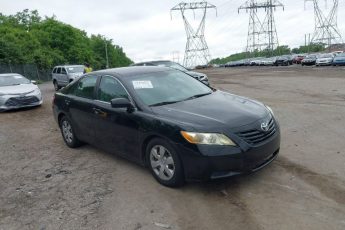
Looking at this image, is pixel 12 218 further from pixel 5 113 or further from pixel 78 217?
pixel 5 113

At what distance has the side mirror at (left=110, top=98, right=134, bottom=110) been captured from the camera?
5.16 m

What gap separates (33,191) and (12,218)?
2.61 ft

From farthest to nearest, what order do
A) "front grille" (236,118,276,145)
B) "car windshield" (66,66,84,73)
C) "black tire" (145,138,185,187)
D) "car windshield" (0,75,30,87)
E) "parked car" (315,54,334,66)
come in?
"parked car" (315,54,334,66) → "car windshield" (66,66,84,73) → "car windshield" (0,75,30,87) → "black tire" (145,138,185,187) → "front grille" (236,118,276,145)

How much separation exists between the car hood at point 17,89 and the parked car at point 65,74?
7.60 metres

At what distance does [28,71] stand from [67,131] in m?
36.4

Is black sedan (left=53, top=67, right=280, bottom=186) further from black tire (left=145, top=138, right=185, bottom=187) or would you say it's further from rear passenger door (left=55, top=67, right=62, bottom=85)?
rear passenger door (left=55, top=67, right=62, bottom=85)

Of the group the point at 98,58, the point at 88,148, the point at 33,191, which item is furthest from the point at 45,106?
the point at 98,58

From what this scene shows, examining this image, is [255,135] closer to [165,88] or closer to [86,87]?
[165,88]

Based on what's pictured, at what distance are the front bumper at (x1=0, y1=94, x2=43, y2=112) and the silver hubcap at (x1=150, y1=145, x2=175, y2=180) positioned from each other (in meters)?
9.59

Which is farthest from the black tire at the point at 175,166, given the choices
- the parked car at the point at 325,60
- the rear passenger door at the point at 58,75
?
the parked car at the point at 325,60

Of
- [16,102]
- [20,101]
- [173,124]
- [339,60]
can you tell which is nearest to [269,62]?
[339,60]

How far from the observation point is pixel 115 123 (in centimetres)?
550

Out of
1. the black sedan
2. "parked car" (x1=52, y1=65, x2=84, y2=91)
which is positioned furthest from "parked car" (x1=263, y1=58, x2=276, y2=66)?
the black sedan

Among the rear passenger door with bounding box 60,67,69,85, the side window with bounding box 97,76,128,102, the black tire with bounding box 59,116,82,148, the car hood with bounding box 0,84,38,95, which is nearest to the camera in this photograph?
the side window with bounding box 97,76,128,102
